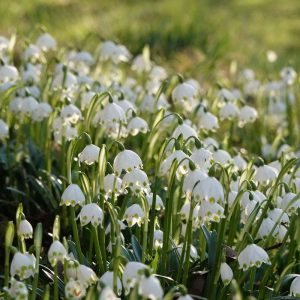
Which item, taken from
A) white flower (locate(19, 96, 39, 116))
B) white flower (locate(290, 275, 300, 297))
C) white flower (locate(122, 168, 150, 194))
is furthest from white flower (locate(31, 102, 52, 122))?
white flower (locate(290, 275, 300, 297))

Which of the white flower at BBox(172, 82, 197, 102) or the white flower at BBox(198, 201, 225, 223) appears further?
the white flower at BBox(172, 82, 197, 102)

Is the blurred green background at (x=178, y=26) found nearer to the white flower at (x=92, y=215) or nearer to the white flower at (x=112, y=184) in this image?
the white flower at (x=112, y=184)

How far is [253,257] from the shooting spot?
7.54ft

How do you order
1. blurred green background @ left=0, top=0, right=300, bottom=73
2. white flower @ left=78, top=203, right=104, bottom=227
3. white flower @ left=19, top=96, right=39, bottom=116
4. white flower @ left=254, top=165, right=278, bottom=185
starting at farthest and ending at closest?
blurred green background @ left=0, top=0, right=300, bottom=73 < white flower @ left=19, top=96, right=39, bottom=116 < white flower @ left=254, top=165, right=278, bottom=185 < white flower @ left=78, top=203, right=104, bottom=227

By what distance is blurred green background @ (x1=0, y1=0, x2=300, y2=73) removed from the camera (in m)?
6.76

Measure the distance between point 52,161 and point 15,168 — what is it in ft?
0.92

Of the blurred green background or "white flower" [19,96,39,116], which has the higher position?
"white flower" [19,96,39,116]

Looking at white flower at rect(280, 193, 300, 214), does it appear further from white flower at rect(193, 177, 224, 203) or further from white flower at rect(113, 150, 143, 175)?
white flower at rect(113, 150, 143, 175)

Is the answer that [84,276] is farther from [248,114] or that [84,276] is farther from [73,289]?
[248,114]

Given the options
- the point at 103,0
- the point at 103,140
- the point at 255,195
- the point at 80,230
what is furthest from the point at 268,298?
the point at 103,0

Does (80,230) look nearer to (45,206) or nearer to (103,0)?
(45,206)

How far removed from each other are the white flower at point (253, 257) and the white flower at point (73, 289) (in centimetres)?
53

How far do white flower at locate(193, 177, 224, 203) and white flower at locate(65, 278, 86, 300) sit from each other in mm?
454

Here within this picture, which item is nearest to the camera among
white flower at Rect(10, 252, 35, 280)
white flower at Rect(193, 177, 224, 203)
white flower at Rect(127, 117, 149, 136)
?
white flower at Rect(10, 252, 35, 280)
